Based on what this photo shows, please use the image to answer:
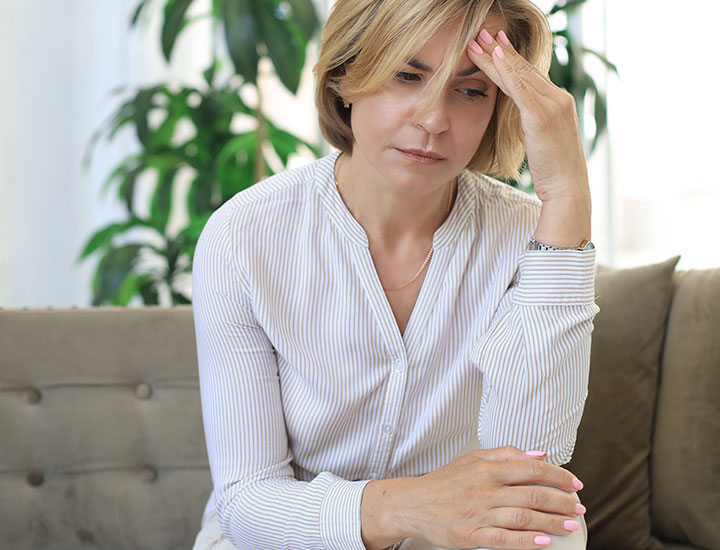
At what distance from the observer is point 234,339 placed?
3.88ft

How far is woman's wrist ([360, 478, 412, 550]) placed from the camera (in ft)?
3.31

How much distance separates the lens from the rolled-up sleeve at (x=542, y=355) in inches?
43.7

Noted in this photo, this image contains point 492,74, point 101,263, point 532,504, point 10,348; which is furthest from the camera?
point 101,263

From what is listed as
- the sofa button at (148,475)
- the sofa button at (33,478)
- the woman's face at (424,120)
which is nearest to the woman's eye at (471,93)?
the woman's face at (424,120)

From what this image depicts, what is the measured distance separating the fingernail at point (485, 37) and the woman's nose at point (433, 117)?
0.36 feet

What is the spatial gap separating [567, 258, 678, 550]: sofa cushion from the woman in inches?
14.1

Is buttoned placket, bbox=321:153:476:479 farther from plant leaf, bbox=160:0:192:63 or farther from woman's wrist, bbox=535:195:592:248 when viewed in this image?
plant leaf, bbox=160:0:192:63

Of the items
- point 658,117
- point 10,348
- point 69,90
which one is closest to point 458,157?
point 10,348

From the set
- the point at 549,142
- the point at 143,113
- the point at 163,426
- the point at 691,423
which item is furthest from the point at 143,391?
the point at 143,113

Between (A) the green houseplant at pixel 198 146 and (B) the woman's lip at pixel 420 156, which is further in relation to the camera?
(A) the green houseplant at pixel 198 146

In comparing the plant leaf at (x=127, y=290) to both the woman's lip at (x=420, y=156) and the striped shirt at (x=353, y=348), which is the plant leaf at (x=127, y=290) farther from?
the woman's lip at (x=420, y=156)

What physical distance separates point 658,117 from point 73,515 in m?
2.67

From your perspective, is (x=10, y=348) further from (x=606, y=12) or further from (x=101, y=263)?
(x=606, y=12)

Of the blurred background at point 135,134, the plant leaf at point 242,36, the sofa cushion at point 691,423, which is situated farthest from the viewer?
the blurred background at point 135,134
